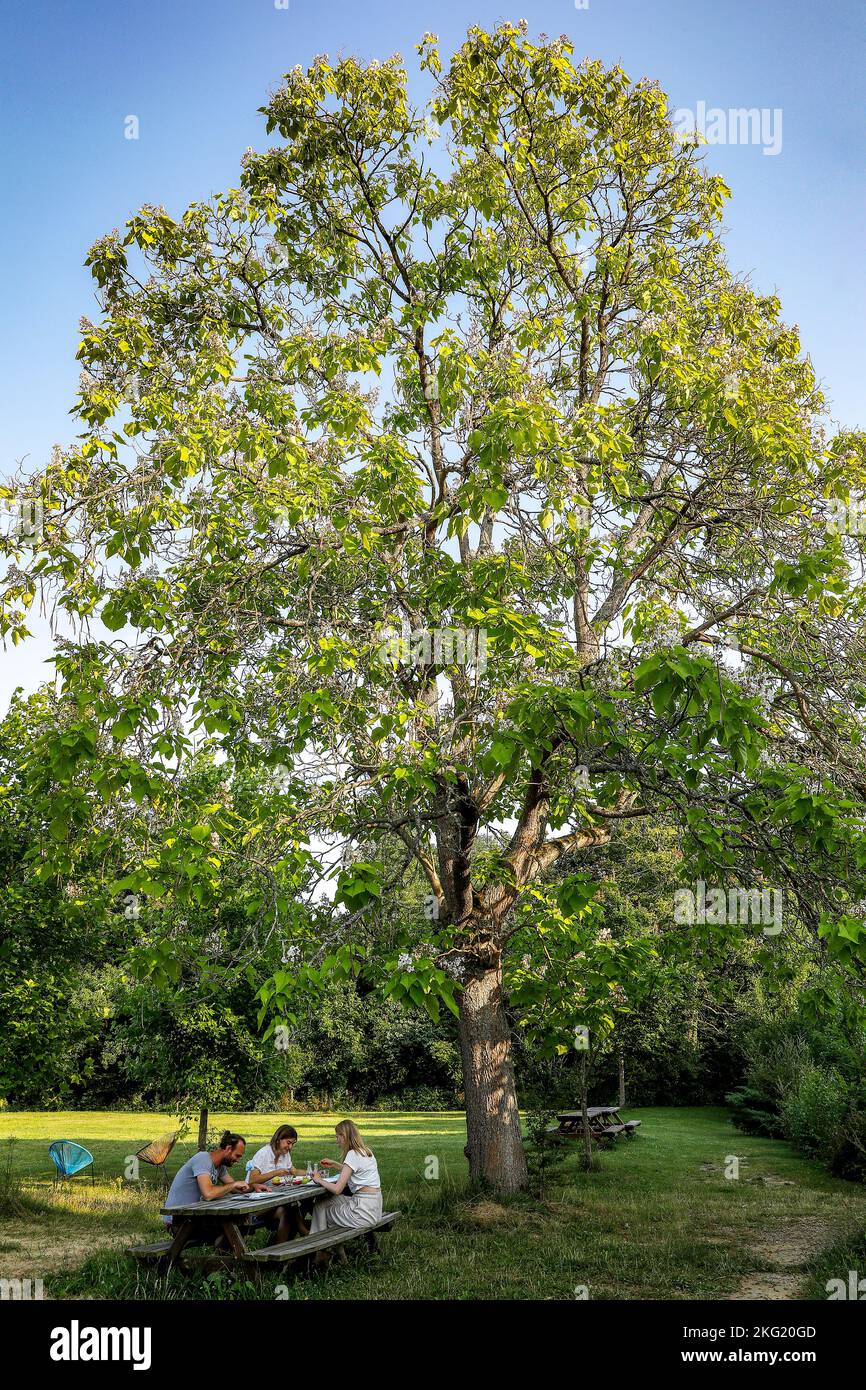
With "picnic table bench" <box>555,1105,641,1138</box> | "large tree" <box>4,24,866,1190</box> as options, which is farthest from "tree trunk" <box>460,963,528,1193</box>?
"picnic table bench" <box>555,1105,641,1138</box>

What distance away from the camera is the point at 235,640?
8.51 metres

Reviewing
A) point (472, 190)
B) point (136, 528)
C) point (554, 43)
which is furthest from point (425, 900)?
point (554, 43)

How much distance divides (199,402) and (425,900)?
241 inches

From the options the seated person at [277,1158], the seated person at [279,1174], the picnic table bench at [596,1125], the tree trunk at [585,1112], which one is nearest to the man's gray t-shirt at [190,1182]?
the seated person at [279,1174]

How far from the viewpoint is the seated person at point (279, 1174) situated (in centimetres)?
777

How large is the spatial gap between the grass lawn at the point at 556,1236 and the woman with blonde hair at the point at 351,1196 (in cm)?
35

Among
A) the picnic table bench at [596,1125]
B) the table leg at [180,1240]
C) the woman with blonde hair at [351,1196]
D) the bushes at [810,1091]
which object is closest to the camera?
the table leg at [180,1240]

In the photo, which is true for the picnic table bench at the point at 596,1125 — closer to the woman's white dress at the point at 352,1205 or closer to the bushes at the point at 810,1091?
the bushes at the point at 810,1091

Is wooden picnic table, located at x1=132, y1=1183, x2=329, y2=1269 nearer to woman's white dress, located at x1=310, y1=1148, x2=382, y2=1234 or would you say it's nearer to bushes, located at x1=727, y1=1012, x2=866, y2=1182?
woman's white dress, located at x1=310, y1=1148, x2=382, y2=1234

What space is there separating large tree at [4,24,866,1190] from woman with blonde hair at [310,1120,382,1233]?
1.76m

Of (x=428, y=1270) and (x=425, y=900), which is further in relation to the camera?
(x=425, y=900)

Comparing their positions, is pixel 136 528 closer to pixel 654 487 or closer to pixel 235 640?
pixel 235 640

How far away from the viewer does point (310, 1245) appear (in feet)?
22.6

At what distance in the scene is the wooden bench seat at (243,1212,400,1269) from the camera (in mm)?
6617
